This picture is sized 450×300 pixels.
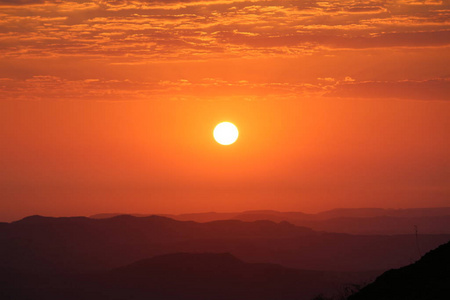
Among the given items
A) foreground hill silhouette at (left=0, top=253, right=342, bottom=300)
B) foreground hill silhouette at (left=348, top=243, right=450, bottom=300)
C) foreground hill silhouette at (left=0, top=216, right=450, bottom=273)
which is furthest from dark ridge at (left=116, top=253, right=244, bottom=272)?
foreground hill silhouette at (left=348, top=243, right=450, bottom=300)

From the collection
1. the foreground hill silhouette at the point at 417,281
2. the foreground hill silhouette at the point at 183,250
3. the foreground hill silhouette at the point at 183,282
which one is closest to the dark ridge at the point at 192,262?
the foreground hill silhouette at the point at 183,282

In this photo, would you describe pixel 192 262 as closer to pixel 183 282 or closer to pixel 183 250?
pixel 183 282

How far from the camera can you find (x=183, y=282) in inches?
5017

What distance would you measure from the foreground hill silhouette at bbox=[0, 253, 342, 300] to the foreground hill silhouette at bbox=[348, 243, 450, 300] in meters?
95.5

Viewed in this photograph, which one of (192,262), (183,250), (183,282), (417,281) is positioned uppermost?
(183,250)

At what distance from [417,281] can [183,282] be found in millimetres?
111530

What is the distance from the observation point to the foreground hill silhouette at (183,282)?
120 m

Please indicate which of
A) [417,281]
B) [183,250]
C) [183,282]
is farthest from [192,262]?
[417,281]

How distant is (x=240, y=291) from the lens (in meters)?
122

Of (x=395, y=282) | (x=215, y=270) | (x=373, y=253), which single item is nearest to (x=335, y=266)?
(x=373, y=253)

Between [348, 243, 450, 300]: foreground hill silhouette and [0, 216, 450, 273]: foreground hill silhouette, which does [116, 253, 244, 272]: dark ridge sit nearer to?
[0, 216, 450, 273]: foreground hill silhouette

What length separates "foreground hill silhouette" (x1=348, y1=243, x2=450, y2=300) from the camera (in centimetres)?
1667

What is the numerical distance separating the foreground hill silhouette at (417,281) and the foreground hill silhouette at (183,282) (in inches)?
3759

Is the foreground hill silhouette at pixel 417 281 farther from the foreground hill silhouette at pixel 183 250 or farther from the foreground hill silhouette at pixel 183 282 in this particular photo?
the foreground hill silhouette at pixel 183 250
